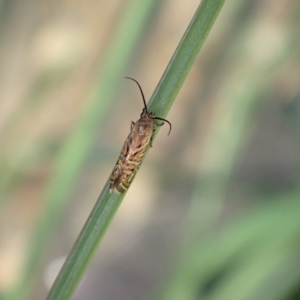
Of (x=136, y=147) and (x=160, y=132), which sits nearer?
(x=136, y=147)

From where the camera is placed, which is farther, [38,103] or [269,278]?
[38,103]

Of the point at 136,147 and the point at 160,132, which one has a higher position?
the point at 160,132

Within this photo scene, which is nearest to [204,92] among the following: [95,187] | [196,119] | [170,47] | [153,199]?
[196,119]

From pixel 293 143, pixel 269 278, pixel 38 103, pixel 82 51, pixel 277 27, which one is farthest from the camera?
pixel 293 143

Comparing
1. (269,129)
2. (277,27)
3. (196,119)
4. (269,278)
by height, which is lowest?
(269,278)

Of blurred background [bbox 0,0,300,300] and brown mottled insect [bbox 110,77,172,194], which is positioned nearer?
brown mottled insect [bbox 110,77,172,194]

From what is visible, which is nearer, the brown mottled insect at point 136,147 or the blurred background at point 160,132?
the brown mottled insect at point 136,147

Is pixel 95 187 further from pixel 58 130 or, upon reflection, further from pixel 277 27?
pixel 277 27

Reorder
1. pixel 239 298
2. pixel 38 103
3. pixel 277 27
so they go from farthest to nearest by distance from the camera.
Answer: pixel 277 27 < pixel 38 103 < pixel 239 298
